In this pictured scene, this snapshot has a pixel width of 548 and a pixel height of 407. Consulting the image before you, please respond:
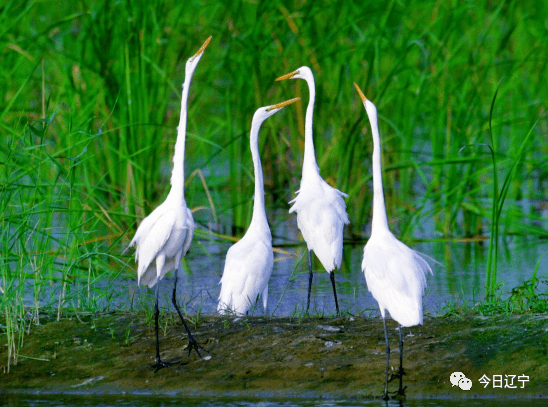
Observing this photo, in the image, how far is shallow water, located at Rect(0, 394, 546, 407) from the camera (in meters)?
4.11

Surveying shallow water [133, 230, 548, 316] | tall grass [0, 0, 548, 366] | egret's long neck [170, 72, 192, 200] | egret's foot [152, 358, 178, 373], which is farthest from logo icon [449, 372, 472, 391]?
tall grass [0, 0, 548, 366]

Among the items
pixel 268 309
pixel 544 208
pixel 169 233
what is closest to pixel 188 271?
pixel 268 309

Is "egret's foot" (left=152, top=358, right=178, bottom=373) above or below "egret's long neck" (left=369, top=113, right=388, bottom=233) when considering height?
below

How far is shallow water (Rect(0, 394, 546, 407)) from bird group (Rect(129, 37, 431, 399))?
17 centimetres

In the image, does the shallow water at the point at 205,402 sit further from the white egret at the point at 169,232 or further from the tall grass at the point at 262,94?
the tall grass at the point at 262,94

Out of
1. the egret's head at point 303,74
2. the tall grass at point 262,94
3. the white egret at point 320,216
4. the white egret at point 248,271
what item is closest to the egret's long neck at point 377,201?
the white egret at point 248,271

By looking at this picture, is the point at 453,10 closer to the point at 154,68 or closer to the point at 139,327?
the point at 154,68

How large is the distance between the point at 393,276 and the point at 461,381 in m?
0.62

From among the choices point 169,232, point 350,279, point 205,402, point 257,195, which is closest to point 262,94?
point 350,279

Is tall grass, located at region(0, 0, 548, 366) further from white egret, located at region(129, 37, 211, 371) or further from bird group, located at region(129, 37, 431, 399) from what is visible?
white egret, located at region(129, 37, 211, 371)

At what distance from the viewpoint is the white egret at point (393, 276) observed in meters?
4.16

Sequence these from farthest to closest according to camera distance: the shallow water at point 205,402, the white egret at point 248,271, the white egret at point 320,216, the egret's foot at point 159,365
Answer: the white egret at point 320,216, the white egret at point 248,271, the egret's foot at point 159,365, the shallow water at point 205,402

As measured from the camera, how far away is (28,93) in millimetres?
9117

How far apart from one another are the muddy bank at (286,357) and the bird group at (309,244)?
0.48 ft
